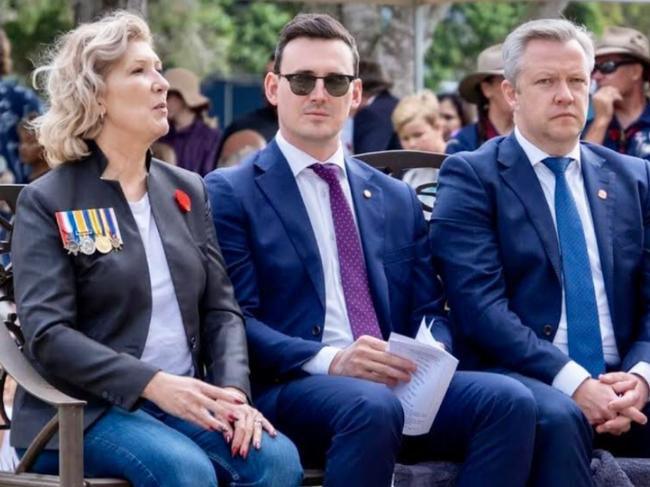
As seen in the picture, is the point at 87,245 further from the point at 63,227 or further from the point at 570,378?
the point at 570,378

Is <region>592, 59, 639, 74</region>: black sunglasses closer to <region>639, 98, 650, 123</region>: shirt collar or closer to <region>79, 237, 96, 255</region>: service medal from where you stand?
<region>639, 98, 650, 123</region>: shirt collar

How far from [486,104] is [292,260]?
3853 millimetres

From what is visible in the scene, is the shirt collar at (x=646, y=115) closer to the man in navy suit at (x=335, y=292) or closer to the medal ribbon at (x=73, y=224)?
the man in navy suit at (x=335, y=292)

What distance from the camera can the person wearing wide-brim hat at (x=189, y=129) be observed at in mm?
12273

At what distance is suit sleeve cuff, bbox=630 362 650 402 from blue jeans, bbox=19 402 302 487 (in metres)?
1.29

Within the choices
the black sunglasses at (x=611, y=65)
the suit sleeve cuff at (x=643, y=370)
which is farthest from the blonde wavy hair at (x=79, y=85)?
the black sunglasses at (x=611, y=65)

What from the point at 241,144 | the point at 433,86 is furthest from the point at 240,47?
the point at 241,144

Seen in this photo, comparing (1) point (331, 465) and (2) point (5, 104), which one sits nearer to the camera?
(1) point (331, 465)

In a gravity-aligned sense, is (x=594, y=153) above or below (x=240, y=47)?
above

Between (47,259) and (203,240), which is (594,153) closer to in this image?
(203,240)

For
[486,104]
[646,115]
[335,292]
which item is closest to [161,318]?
[335,292]

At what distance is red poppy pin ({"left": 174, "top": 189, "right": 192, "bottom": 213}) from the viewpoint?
214 inches

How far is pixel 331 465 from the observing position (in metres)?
5.10

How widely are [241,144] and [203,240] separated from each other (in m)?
4.90
